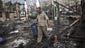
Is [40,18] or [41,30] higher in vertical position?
[40,18]

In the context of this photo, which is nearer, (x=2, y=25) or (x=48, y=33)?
(x=48, y=33)

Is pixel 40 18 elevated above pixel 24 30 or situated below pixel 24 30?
above

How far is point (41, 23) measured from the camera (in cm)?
204

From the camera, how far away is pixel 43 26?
2.04m

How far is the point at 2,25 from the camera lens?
2150 millimetres

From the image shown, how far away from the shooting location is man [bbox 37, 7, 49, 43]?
2.01 meters

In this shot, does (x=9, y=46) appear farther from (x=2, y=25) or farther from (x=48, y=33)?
(x=48, y=33)

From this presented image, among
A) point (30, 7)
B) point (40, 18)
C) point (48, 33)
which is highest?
point (30, 7)

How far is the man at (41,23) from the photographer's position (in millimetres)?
2009

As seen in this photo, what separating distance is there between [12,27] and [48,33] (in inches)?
17.9

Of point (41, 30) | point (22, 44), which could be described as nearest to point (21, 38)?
point (22, 44)

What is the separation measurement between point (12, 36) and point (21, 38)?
0.12 meters

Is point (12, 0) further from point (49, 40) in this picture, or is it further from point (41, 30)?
point (49, 40)

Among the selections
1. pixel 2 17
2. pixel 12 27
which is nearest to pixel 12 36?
pixel 12 27
